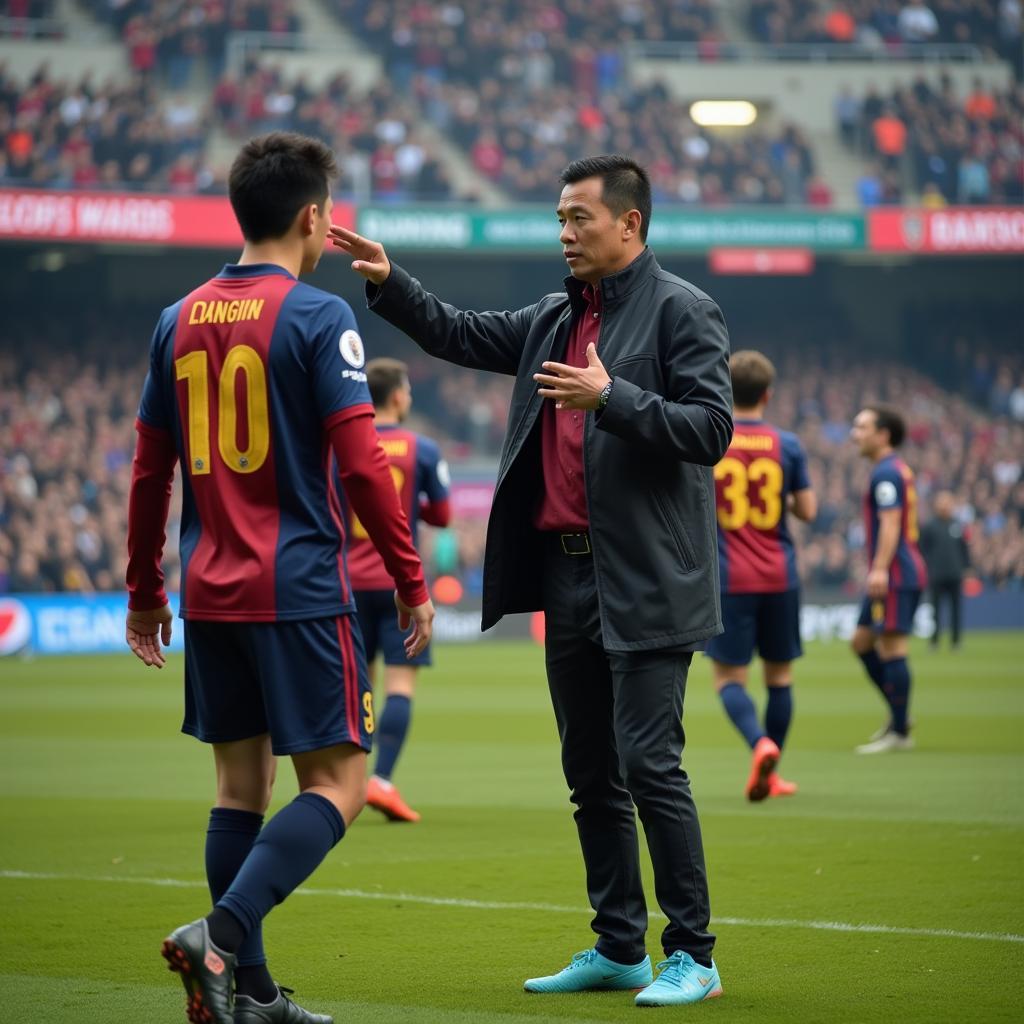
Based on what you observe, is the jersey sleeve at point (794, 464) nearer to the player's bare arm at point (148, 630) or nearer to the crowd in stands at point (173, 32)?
the player's bare arm at point (148, 630)

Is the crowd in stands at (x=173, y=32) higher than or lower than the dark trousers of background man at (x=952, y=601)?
higher

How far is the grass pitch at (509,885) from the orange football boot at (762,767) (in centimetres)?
11

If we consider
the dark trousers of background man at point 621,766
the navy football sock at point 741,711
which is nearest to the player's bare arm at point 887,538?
the navy football sock at point 741,711

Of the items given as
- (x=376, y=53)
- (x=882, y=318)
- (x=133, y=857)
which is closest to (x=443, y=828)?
(x=133, y=857)

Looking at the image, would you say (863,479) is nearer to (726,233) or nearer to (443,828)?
(726,233)

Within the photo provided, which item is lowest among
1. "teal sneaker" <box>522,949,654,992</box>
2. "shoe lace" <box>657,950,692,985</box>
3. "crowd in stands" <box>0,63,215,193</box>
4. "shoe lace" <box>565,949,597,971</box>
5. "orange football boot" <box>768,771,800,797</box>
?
"orange football boot" <box>768,771,800,797</box>

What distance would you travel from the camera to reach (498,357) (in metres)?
5.56

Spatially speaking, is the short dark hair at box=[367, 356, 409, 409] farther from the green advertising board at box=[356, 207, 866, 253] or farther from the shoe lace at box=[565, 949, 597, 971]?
the green advertising board at box=[356, 207, 866, 253]

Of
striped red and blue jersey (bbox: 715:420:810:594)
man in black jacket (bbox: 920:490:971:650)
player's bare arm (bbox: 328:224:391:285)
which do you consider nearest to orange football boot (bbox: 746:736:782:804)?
striped red and blue jersey (bbox: 715:420:810:594)

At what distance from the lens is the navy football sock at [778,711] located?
10.2 m

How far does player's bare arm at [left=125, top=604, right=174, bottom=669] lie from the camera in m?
4.97

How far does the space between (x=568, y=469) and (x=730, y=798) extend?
519cm

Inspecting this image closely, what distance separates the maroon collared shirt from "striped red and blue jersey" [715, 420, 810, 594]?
4776 millimetres

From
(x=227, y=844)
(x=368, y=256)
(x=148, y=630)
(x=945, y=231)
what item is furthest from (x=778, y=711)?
(x=945, y=231)
